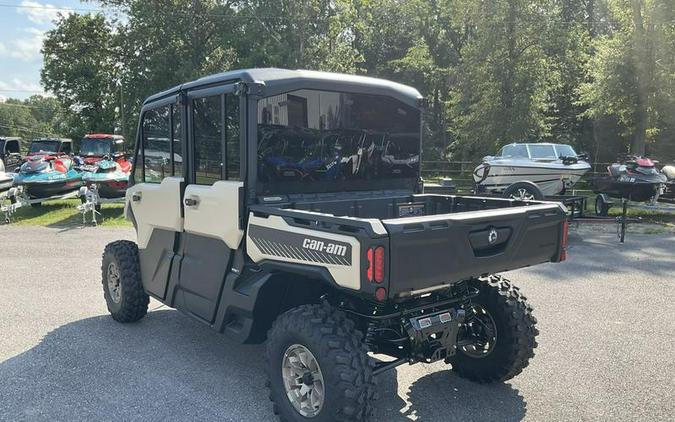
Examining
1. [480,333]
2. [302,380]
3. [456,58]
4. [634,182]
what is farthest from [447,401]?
[456,58]

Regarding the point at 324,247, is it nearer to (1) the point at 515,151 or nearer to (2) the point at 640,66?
(1) the point at 515,151

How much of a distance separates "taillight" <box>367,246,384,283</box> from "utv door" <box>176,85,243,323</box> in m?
1.31

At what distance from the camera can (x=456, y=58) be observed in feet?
119

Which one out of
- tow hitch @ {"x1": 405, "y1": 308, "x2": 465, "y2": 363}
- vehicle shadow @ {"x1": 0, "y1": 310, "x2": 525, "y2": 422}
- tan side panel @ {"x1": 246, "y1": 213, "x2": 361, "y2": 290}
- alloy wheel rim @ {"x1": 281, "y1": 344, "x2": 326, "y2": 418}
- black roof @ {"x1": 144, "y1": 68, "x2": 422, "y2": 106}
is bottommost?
vehicle shadow @ {"x1": 0, "y1": 310, "x2": 525, "y2": 422}

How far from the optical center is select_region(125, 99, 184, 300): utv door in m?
4.57

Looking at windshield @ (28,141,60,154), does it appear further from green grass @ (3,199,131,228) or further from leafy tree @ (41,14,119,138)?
leafy tree @ (41,14,119,138)

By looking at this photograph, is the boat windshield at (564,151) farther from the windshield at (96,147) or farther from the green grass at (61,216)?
the windshield at (96,147)

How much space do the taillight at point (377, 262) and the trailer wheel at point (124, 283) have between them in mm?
3348

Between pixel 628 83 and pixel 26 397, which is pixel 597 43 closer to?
pixel 628 83

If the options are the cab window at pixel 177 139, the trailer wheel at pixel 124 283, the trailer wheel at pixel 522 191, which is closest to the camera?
the cab window at pixel 177 139

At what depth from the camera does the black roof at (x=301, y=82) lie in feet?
12.2

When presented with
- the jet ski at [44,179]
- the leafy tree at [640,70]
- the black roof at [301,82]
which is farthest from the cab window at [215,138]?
the leafy tree at [640,70]

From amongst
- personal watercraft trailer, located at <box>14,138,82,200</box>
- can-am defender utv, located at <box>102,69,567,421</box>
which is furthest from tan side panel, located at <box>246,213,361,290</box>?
personal watercraft trailer, located at <box>14,138,82,200</box>

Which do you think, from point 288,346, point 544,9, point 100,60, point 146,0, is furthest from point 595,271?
point 100,60
